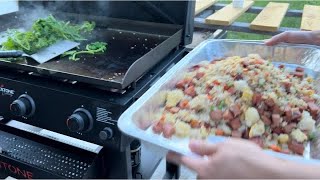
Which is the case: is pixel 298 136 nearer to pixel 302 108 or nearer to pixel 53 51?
pixel 302 108

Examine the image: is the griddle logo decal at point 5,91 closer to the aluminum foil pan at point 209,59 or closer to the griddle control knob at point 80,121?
the griddle control knob at point 80,121

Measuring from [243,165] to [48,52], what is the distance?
83cm

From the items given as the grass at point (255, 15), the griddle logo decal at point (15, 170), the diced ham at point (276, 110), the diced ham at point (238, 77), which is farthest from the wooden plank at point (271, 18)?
the griddle logo decal at point (15, 170)

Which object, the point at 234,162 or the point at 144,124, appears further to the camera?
the point at 144,124

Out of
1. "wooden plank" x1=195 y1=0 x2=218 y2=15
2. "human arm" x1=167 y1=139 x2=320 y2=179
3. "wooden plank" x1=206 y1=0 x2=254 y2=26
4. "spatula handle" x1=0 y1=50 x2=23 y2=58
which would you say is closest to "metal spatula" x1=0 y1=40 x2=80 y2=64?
"spatula handle" x1=0 y1=50 x2=23 y2=58

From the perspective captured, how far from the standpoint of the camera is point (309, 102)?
2.98 feet

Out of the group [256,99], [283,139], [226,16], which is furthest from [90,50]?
[226,16]

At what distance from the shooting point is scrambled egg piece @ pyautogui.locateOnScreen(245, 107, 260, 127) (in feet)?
2.62

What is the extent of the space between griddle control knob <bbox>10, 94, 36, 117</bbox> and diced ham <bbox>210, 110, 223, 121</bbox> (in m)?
0.57

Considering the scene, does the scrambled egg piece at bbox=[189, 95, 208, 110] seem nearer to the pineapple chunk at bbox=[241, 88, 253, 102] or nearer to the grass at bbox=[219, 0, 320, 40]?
the pineapple chunk at bbox=[241, 88, 253, 102]

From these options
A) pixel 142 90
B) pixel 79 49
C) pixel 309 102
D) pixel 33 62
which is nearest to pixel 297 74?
pixel 309 102

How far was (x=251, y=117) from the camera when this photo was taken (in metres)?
0.80

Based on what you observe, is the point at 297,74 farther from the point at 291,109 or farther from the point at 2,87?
the point at 2,87

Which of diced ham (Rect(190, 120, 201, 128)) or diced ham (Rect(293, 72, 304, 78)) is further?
diced ham (Rect(293, 72, 304, 78))
